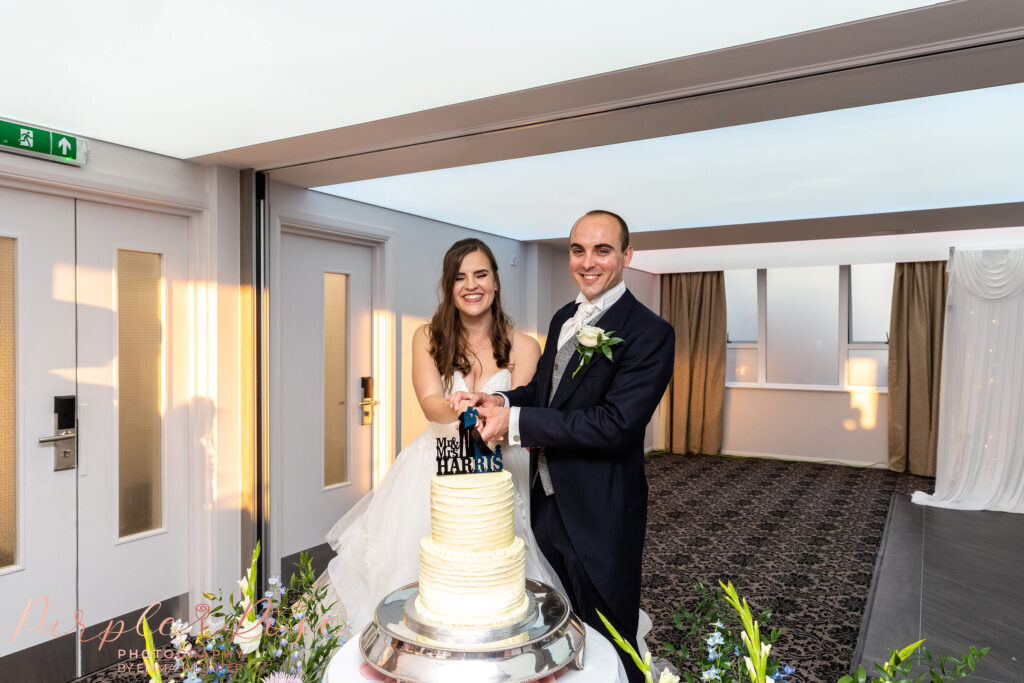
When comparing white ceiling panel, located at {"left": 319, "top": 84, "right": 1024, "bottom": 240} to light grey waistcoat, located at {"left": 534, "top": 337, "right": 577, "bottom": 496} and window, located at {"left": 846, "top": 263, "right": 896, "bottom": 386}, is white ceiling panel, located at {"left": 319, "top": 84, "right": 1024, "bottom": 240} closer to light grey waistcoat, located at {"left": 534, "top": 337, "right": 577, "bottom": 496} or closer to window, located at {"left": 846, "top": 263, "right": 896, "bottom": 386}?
light grey waistcoat, located at {"left": 534, "top": 337, "right": 577, "bottom": 496}

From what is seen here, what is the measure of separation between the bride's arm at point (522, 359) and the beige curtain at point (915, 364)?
642 centimetres

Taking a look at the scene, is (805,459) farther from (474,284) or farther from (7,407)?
(7,407)

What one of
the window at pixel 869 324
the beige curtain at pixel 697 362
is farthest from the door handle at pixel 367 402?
the window at pixel 869 324

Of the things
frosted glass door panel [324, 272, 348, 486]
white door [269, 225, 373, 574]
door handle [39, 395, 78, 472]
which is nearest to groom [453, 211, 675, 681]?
door handle [39, 395, 78, 472]

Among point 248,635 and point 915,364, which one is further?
point 915,364

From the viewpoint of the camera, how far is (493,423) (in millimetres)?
1801

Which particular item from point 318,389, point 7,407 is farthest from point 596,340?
point 318,389

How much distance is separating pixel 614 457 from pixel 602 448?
0.29 ft

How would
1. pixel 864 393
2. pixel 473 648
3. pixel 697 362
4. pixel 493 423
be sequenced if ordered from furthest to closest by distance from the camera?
pixel 697 362
pixel 864 393
pixel 493 423
pixel 473 648

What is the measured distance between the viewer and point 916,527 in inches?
209

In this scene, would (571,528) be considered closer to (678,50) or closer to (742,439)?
(678,50)

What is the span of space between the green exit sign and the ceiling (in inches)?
2.1

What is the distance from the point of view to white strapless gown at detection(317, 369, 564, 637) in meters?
2.36

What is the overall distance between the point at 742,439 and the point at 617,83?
23.3ft
